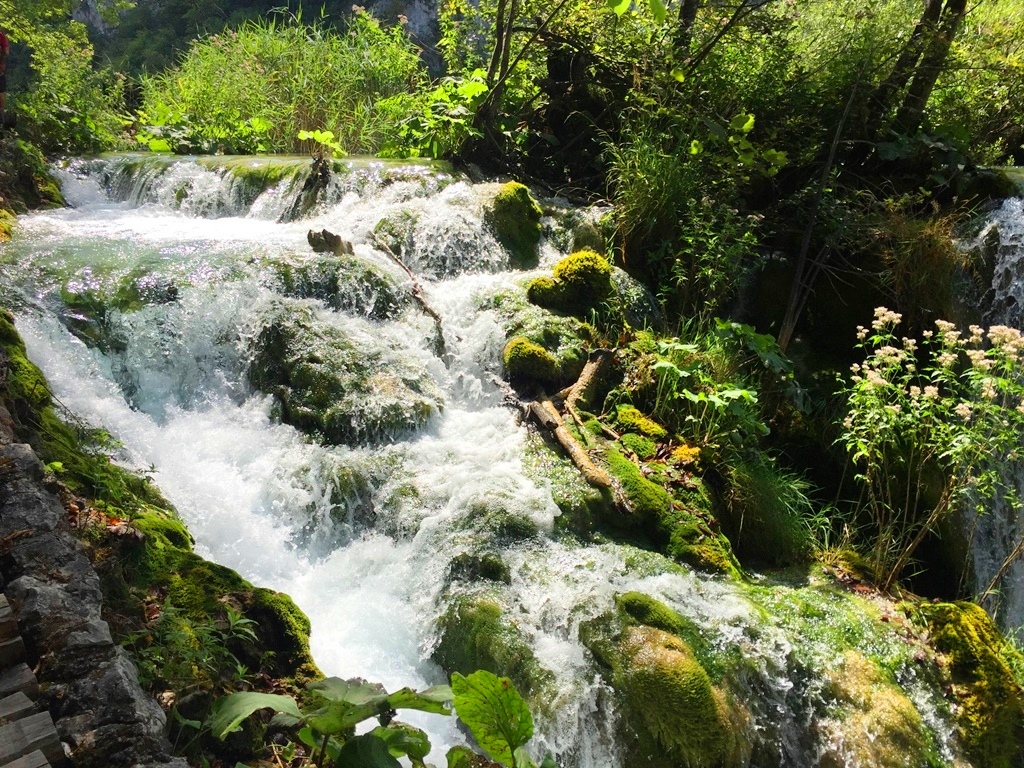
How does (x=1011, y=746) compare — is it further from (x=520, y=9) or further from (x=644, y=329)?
(x=520, y=9)

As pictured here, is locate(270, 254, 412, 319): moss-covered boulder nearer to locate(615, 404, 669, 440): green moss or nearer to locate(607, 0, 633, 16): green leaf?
locate(615, 404, 669, 440): green moss

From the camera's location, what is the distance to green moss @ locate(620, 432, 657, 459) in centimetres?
521

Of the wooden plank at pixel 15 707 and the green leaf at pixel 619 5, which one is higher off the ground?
the green leaf at pixel 619 5

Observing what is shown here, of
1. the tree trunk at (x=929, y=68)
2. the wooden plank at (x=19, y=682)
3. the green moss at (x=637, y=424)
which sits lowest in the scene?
the green moss at (x=637, y=424)

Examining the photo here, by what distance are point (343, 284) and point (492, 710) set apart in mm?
4950

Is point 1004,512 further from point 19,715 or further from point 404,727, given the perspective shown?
point 19,715

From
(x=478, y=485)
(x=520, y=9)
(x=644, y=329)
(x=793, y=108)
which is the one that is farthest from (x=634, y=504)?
(x=520, y=9)

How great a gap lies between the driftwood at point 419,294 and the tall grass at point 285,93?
3796 millimetres

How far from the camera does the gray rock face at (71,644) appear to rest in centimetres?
203

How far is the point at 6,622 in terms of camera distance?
2082mm

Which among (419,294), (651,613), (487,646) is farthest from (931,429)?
(419,294)

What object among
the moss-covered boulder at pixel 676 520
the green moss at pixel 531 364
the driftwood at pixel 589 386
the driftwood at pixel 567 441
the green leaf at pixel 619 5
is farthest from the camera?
the green moss at pixel 531 364

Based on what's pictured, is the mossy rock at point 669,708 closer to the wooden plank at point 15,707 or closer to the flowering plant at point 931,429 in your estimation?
the flowering plant at point 931,429

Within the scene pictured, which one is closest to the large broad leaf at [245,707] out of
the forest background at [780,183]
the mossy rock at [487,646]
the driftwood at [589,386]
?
the mossy rock at [487,646]
